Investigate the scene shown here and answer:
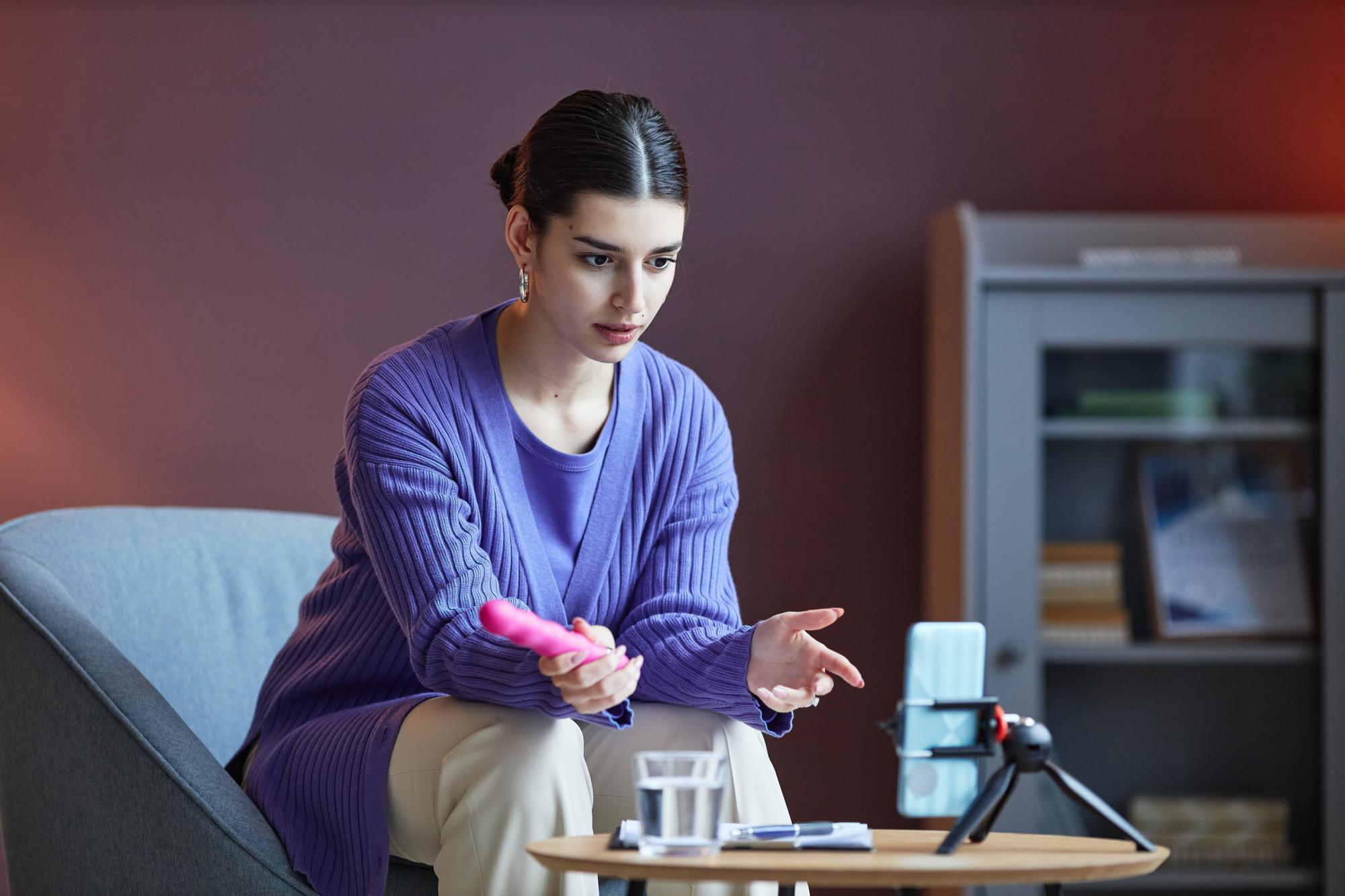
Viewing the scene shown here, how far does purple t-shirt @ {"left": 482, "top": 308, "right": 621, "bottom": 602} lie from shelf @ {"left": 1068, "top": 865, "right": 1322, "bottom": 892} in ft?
3.92

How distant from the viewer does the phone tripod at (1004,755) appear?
1.02 meters

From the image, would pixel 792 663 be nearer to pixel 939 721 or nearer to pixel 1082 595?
pixel 939 721

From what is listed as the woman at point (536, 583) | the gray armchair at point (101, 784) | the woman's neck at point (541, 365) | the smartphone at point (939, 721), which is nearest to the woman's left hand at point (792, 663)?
the woman at point (536, 583)

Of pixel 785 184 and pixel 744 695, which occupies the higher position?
pixel 785 184

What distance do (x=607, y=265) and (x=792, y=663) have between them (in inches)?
17.3

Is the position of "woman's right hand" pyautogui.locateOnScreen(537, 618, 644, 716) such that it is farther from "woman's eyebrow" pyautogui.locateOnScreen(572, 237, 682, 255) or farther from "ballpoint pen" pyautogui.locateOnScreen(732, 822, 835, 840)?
"woman's eyebrow" pyautogui.locateOnScreen(572, 237, 682, 255)

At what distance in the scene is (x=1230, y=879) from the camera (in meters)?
2.13

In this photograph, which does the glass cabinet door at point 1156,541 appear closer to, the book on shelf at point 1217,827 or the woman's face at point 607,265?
the book on shelf at point 1217,827

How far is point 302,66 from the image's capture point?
243cm

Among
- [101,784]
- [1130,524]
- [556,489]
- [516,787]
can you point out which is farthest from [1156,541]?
[101,784]

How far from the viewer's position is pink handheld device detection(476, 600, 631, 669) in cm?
100

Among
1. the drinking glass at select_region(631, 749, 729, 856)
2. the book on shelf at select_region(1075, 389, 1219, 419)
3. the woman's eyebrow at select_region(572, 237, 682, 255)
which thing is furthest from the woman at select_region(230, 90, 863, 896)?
the book on shelf at select_region(1075, 389, 1219, 419)

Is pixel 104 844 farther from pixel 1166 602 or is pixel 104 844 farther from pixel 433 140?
pixel 1166 602

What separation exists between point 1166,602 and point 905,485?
494 mm
